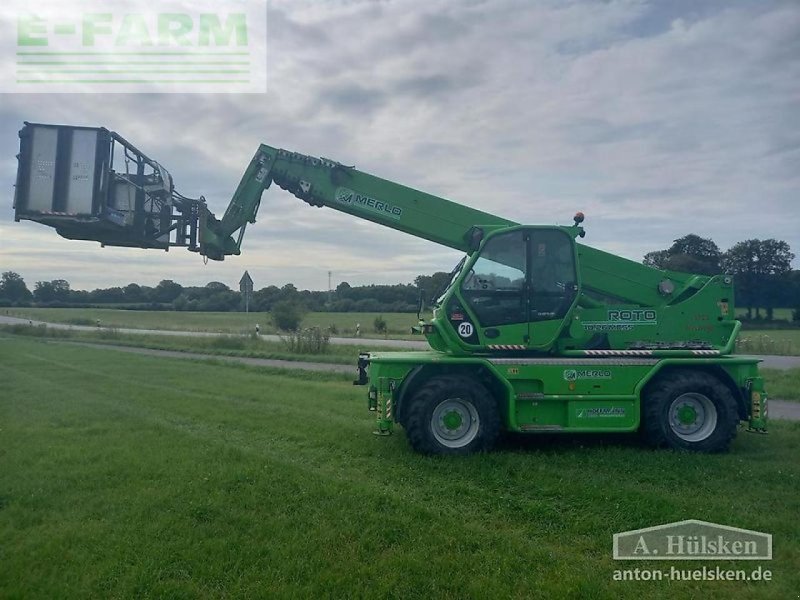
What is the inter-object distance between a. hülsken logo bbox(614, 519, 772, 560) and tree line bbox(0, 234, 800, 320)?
4.96 metres

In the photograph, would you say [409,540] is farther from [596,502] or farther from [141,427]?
[141,427]

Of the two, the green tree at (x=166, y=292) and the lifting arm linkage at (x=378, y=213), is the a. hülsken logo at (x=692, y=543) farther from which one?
the green tree at (x=166, y=292)

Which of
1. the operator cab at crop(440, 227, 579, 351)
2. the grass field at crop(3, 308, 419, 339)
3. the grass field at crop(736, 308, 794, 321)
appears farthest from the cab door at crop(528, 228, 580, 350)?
the grass field at crop(3, 308, 419, 339)

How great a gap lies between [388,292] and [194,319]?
109 feet

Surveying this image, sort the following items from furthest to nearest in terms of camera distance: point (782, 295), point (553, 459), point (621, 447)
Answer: point (782, 295), point (621, 447), point (553, 459)

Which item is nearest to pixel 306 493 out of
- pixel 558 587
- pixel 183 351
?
pixel 558 587

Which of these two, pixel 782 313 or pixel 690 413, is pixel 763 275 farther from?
pixel 690 413

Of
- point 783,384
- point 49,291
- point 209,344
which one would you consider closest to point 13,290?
point 49,291

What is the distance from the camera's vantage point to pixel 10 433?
30.5 ft

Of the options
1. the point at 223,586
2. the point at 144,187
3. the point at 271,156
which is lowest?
the point at 223,586

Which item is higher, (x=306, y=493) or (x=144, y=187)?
(x=144, y=187)

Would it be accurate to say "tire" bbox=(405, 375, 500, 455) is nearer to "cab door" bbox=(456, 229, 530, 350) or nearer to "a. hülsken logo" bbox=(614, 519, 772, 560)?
"cab door" bbox=(456, 229, 530, 350)

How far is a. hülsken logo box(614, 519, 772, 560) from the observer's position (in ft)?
16.9

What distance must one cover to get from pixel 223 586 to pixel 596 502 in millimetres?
3544
